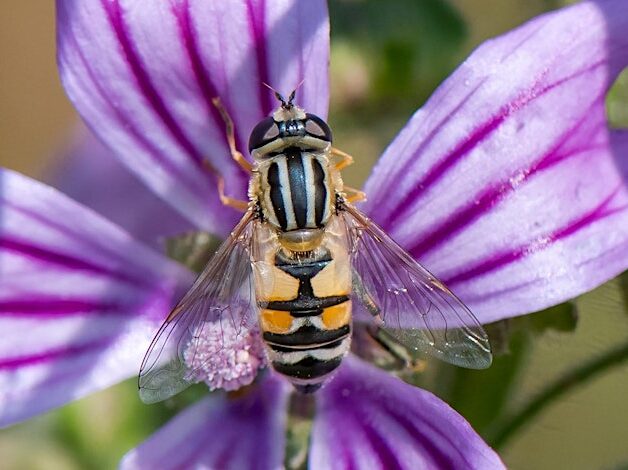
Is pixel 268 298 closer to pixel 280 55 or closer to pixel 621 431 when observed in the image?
pixel 280 55

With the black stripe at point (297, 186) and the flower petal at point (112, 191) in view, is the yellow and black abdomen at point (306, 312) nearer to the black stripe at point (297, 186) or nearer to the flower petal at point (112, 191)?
the black stripe at point (297, 186)

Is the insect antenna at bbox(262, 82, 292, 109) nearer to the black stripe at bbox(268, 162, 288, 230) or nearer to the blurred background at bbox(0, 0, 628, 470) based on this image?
the black stripe at bbox(268, 162, 288, 230)

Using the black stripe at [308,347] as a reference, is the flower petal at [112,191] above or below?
above

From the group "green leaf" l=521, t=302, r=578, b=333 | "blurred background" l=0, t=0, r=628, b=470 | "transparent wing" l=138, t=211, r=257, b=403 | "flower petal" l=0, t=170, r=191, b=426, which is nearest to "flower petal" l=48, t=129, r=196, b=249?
"blurred background" l=0, t=0, r=628, b=470

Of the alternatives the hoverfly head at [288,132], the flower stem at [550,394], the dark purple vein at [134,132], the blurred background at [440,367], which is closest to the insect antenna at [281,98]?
the hoverfly head at [288,132]

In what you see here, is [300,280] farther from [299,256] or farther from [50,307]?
[50,307]
